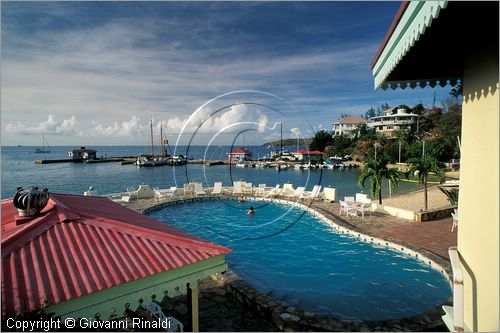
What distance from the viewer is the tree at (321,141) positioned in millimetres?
79438

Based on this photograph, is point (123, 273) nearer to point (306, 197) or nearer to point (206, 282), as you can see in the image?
point (206, 282)

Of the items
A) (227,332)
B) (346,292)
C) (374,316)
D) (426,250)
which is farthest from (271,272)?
(426,250)

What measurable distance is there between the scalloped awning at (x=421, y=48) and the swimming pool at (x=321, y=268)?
6.33 metres

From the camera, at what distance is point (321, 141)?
81375 mm

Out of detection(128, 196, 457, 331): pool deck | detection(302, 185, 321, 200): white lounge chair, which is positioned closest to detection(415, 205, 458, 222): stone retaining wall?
detection(128, 196, 457, 331): pool deck

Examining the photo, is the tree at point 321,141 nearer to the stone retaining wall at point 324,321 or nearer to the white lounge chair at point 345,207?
the white lounge chair at point 345,207

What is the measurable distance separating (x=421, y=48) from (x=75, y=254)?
4960 mm

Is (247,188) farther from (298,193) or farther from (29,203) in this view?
(29,203)

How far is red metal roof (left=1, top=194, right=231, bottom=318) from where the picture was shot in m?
3.71

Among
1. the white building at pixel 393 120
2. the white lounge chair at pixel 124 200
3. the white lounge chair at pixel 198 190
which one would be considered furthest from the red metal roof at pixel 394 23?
the white building at pixel 393 120

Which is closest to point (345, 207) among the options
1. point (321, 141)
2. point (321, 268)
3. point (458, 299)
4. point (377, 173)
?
point (377, 173)

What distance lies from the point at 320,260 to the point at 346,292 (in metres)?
2.67

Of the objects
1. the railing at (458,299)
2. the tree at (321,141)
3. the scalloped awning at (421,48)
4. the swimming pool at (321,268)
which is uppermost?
the tree at (321,141)

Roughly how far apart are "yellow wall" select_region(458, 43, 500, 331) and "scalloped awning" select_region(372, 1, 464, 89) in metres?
0.39
